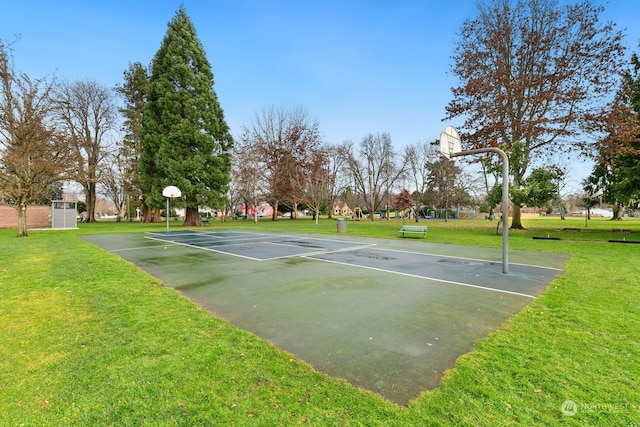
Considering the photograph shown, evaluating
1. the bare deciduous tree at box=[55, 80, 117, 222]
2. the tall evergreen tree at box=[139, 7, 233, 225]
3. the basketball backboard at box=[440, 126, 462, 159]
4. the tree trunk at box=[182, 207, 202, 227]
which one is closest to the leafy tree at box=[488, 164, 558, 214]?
the basketball backboard at box=[440, 126, 462, 159]

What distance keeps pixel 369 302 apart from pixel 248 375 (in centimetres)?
267

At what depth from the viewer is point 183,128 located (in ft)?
90.6

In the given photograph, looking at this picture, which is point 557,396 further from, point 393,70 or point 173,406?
point 393,70

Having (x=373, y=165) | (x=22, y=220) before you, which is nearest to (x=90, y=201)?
(x=22, y=220)

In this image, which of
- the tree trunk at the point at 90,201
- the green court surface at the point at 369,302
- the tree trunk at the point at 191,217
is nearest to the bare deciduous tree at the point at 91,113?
the tree trunk at the point at 90,201

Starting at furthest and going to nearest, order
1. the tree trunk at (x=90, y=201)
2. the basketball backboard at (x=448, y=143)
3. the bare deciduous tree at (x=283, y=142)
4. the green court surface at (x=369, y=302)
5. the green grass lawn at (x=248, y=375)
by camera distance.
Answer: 1. the bare deciduous tree at (x=283, y=142)
2. the tree trunk at (x=90, y=201)
3. the basketball backboard at (x=448, y=143)
4. the green court surface at (x=369, y=302)
5. the green grass lawn at (x=248, y=375)

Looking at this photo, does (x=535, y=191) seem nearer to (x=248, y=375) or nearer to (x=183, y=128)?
(x=248, y=375)

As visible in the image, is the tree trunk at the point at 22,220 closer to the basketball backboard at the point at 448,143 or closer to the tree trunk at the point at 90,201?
the tree trunk at the point at 90,201

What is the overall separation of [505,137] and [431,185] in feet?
98.4

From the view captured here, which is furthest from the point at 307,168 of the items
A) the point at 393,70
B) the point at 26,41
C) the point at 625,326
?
the point at 625,326

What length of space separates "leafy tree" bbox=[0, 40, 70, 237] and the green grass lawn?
673 inches

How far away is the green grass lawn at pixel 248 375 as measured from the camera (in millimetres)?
2156

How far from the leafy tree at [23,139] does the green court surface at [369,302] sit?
13.3 metres

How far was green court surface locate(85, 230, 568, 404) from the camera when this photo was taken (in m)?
2.98
